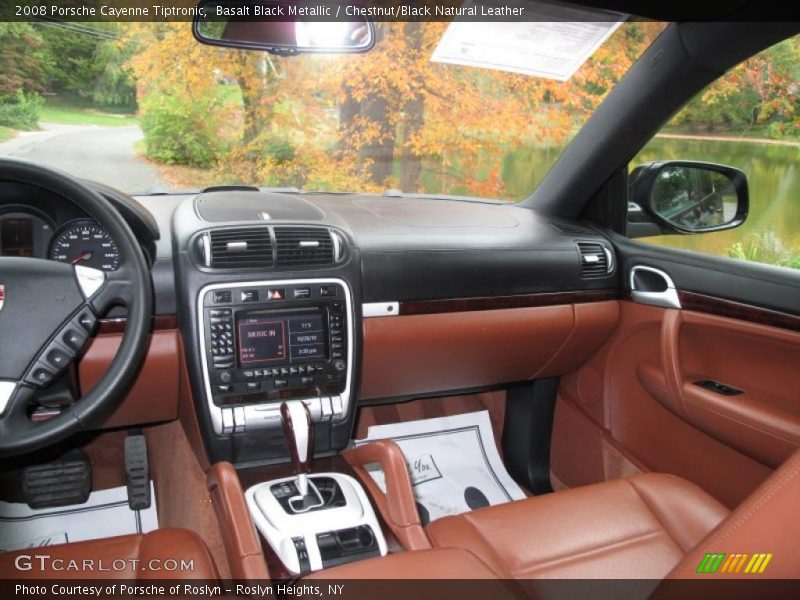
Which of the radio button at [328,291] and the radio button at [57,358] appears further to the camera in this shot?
the radio button at [328,291]

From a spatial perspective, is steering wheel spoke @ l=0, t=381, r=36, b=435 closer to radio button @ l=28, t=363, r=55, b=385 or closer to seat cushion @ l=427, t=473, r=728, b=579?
radio button @ l=28, t=363, r=55, b=385

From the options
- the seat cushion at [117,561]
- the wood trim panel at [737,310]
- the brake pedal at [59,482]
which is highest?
the wood trim panel at [737,310]

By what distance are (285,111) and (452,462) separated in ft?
5.24

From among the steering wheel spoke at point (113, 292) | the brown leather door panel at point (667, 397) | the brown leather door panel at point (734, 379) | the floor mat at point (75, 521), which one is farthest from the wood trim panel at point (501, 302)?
the floor mat at point (75, 521)

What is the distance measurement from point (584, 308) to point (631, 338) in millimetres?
222

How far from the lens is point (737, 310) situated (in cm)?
212

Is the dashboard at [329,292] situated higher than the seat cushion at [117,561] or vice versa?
the dashboard at [329,292]

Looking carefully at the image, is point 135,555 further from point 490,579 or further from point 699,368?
point 699,368

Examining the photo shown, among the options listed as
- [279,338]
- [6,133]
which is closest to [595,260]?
[279,338]

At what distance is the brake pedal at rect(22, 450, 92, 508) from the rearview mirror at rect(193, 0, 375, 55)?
1525mm

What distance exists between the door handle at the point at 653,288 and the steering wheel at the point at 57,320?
1.68 meters

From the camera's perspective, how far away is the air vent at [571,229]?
2.56 meters

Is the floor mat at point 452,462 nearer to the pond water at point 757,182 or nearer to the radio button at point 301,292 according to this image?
the radio button at point 301,292

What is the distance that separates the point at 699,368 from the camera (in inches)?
92.0
